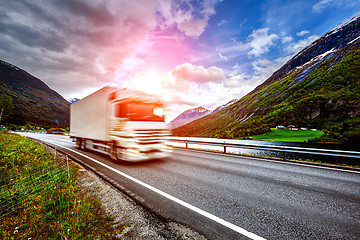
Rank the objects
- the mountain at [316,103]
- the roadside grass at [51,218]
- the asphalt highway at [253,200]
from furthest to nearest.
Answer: the mountain at [316,103], the asphalt highway at [253,200], the roadside grass at [51,218]

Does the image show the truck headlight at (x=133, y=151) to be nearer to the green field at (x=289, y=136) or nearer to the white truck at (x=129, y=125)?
the white truck at (x=129, y=125)

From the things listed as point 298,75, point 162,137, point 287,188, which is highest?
point 298,75

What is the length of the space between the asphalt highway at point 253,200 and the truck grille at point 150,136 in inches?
62.9

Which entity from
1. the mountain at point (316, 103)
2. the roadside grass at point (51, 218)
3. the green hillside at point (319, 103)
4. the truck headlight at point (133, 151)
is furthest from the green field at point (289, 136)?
the roadside grass at point (51, 218)

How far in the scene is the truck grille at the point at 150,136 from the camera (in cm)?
764

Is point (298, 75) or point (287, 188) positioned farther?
point (298, 75)

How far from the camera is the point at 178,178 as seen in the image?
227 inches

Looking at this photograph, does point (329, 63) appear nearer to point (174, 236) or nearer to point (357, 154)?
point (357, 154)

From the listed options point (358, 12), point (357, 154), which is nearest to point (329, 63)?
point (358, 12)

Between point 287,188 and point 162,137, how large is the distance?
230 inches

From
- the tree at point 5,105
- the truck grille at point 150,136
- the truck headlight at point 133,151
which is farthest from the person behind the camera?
the tree at point 5,105

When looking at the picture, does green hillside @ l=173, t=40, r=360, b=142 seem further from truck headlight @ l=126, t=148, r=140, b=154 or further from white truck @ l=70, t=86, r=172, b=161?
truck headlight @ l=126, t=148, r=140, b=154

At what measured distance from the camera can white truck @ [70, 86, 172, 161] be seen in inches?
301

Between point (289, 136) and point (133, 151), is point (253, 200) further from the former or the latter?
point (289, 136)
